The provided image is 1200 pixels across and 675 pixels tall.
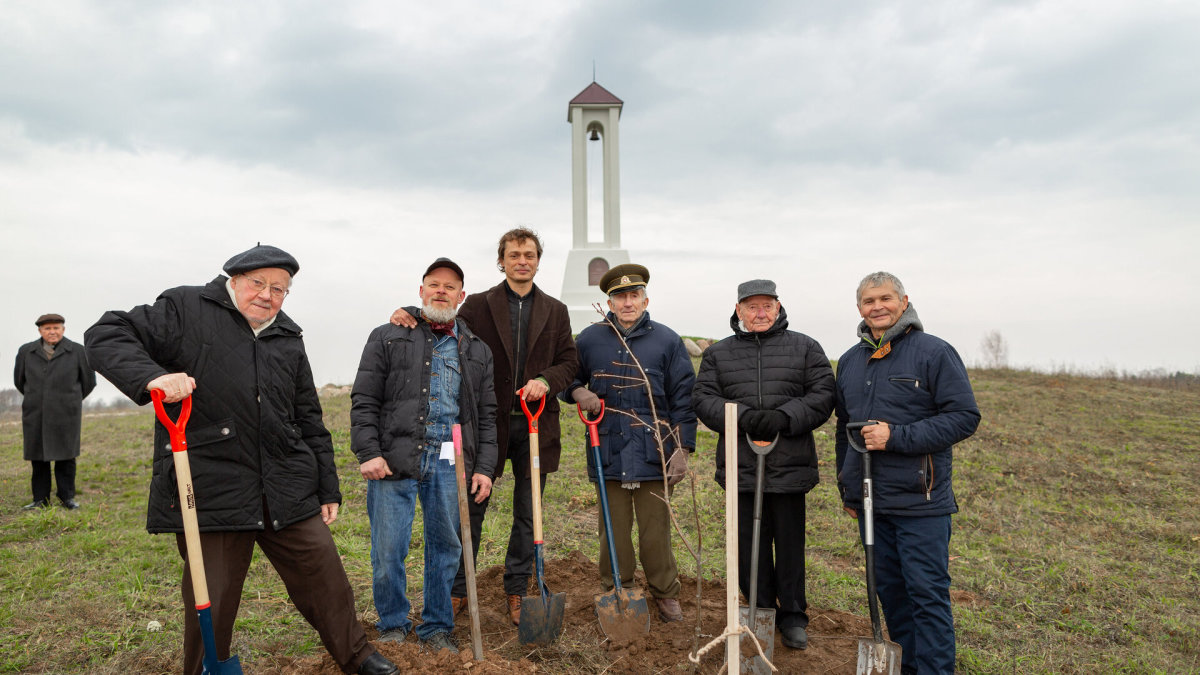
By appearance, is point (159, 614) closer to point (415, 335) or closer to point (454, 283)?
point (415, 335)

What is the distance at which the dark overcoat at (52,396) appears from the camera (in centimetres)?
779

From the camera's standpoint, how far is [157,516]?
287 cm

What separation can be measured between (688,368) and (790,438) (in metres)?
0.85

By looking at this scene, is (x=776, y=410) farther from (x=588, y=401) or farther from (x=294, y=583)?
(x=294, y=583)

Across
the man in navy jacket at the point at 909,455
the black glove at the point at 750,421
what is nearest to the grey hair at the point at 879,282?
the man in navy jacket at the point at 909,455

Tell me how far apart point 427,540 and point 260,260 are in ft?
5.64

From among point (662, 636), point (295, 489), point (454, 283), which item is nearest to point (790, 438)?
point (662, 636)

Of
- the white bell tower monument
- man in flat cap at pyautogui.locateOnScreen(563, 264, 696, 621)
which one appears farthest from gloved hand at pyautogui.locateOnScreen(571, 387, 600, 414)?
the white bell tower monument

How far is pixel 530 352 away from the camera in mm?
4344

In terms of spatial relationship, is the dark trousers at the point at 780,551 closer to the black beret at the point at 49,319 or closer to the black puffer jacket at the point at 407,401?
the black puffer jacket at the point at 407,401

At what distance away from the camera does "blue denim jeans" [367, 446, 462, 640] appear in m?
3.67

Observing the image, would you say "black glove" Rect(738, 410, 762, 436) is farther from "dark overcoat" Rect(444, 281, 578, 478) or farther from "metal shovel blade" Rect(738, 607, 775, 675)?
"dark overcoat" Rect(444, 281, 578, 478)

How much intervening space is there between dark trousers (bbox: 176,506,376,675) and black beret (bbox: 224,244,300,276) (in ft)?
3.69

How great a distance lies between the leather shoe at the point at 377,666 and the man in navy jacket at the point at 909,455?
2494mm
